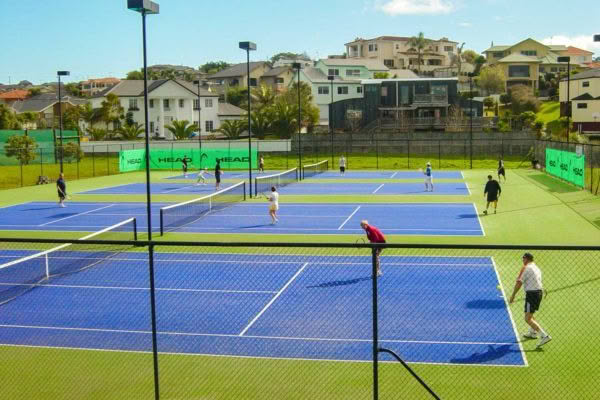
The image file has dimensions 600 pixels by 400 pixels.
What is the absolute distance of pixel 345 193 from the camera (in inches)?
1614

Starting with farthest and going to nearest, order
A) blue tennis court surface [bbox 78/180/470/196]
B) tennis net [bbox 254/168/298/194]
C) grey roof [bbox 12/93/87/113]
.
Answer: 1. grey roof [bbox 12/93/87/113]
2. tennis net [bbox 254/168/298/194]
3. blue tennis court surface [bbox 78/180/470/196]

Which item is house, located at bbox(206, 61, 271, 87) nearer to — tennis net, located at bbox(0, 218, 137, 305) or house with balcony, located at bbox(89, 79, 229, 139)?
house with balcony, located at bbox(89, 79, 229, 139)

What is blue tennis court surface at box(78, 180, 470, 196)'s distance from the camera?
41031 mm

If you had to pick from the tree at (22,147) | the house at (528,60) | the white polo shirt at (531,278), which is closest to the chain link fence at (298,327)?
the white polo shirt at (531,278)

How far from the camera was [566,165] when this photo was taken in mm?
41844

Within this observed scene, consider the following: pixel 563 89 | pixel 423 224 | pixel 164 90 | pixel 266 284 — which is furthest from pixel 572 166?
pixel 164 90

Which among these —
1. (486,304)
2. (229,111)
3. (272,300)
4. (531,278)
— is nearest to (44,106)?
(229,111)

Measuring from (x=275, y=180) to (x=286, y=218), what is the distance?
57.2 feet

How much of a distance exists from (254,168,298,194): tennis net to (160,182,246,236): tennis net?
129 inches

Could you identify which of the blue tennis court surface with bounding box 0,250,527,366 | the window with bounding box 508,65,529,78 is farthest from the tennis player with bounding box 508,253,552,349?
the window with bounding box 508,65,529,78

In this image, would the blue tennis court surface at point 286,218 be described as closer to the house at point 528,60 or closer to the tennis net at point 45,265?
the tennis net at point 45,265

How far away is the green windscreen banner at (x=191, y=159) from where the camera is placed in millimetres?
62375

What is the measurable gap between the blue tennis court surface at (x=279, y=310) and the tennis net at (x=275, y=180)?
72.7 feet

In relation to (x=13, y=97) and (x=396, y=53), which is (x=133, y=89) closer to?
(x=13, y=97)
